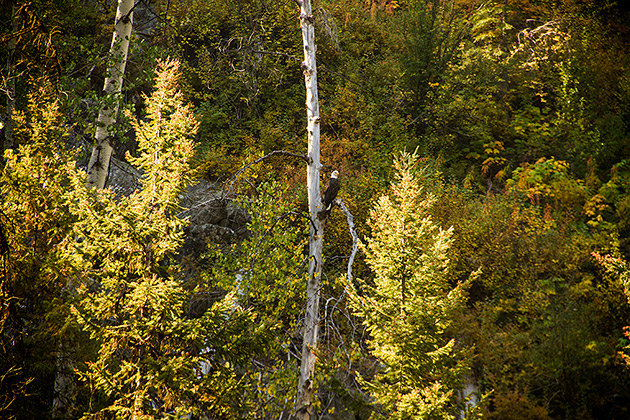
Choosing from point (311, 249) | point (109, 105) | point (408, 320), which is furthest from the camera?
point (408, 320)

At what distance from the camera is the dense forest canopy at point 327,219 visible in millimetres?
4789

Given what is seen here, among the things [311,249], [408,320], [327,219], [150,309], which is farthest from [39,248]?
[327,219]

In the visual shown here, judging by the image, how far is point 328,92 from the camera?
614 inches

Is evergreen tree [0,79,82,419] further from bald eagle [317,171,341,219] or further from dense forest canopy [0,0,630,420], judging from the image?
bald eagle [317,171,341,219]

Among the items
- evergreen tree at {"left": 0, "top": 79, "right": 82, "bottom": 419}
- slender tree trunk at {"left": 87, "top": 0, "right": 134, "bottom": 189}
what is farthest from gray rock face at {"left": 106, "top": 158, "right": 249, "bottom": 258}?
slender tree trunk at {"left": 87, "top": 0, "right": 134, "bottom": 189}

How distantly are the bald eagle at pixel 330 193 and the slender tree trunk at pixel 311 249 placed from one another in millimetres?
90

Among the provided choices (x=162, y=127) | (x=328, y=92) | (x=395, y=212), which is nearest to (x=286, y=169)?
(x=328, y=92)

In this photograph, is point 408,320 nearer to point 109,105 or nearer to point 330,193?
point 330,193

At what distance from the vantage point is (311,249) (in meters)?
5.80

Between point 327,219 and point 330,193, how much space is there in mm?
5266

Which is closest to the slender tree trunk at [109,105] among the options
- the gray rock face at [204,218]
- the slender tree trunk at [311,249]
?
the slender tree trunk at [311,249]

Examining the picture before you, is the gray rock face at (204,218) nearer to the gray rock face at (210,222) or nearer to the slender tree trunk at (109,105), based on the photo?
the gray rock face at (210,222)

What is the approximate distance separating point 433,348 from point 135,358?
432 cm

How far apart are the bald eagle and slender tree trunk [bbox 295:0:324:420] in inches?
3.5
